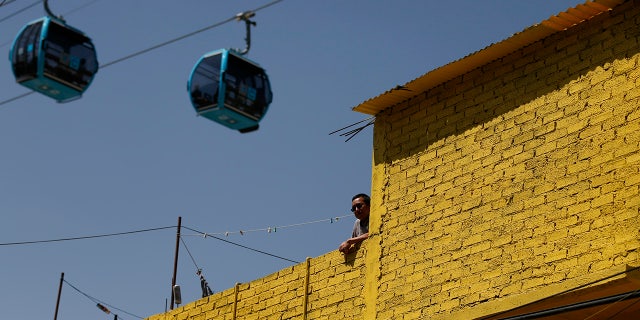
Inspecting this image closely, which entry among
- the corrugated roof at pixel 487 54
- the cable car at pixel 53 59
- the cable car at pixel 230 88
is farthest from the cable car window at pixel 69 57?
the corrugated roof at pixel 487 54

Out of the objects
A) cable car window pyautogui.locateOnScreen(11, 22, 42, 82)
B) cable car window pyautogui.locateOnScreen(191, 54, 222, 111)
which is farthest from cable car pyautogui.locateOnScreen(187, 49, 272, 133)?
cable car window pyautogui.locateOnScreen(11, 22, 42, 82)

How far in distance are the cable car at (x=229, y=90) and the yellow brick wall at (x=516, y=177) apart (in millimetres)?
2295

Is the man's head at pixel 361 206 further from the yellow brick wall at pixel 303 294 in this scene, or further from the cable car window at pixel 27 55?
the cable car window at pixel 27 55

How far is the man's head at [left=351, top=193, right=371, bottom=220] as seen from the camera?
52.0ft

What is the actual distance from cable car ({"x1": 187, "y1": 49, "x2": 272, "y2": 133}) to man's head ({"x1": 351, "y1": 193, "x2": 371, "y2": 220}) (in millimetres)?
2298

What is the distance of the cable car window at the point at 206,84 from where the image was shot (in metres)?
13.8

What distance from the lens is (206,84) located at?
45.6 ft

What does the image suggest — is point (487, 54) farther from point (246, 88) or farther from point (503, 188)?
point (246, 88)

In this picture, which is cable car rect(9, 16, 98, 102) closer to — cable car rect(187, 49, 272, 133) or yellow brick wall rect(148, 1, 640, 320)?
cable car rect(187, 49, 272, 133)

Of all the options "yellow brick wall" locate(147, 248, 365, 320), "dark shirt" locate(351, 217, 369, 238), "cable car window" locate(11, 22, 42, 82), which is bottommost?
"yellow brick wall" locate(147, 248, 365, 320)

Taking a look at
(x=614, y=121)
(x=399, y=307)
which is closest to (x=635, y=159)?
(x=614, y=121)

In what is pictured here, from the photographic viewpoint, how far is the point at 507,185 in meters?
13.6

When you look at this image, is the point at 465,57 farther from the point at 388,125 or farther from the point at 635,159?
the point at 635,159

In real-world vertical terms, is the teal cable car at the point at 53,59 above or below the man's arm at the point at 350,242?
above
